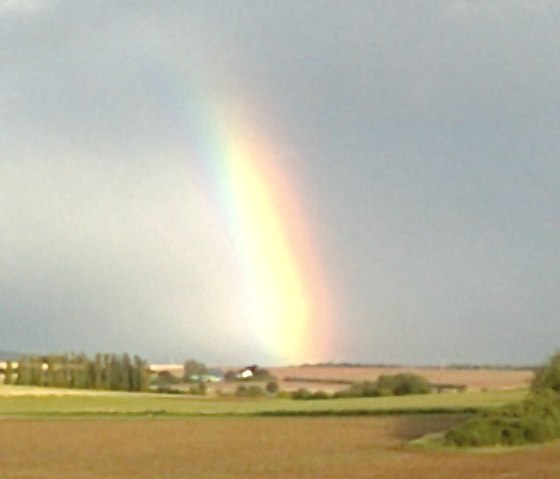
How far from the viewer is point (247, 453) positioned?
4422 cm

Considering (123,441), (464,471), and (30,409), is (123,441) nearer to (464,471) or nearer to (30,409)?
(464,471)

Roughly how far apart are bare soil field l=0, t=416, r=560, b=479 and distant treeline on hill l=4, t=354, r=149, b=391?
81941mm

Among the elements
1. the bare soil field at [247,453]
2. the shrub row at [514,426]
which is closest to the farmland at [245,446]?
the bare soil field at [247,453]

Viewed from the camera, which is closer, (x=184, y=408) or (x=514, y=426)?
(x=514, y=426)

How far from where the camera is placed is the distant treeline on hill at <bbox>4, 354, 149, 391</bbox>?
149250 millimetres

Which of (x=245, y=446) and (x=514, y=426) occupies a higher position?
(x=514, y=426)

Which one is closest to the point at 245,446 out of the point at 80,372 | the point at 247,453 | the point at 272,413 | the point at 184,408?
the point at 247,453

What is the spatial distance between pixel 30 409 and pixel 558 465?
62377 millimetres

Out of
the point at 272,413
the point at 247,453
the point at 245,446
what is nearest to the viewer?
the point at 247,453

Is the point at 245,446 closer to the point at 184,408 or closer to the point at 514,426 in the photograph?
the point at 514,426

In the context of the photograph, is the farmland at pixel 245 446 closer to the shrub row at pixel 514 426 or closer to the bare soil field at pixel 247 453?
the bare soil field at pixel 247 453

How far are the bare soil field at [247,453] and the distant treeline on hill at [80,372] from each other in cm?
8194

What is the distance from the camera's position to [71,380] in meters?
151

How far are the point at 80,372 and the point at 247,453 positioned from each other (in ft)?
366
